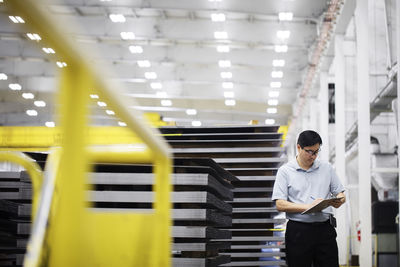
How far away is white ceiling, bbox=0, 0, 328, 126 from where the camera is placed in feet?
44.5

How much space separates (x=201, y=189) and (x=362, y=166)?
5.75 meters

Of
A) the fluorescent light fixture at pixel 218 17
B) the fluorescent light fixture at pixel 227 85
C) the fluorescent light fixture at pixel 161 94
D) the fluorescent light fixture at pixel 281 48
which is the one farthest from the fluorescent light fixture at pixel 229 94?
the fluorescent light fixture at pixel 218 17

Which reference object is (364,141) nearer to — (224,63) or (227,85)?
(224,63)

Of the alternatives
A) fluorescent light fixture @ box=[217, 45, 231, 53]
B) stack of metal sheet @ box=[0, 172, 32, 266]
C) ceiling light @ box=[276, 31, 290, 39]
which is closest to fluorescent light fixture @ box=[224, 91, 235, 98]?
fluorescent light fixture @ box=[217, 45, 231, 53]

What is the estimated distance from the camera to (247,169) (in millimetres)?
5977

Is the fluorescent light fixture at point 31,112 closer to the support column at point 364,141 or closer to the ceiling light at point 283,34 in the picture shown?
the ceiling light at point 283,34

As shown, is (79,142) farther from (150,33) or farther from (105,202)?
(150,33)

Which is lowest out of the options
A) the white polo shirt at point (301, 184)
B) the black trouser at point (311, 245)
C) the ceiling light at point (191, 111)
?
the black trouser at point (311, 245)

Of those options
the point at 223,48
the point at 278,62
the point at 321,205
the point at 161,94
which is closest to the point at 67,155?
the point at 321,205

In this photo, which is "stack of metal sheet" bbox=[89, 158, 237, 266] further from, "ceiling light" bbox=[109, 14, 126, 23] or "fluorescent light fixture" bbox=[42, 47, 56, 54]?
"ceiling light" bbox=[109, 14, 126, 23]

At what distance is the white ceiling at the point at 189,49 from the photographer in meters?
13.6

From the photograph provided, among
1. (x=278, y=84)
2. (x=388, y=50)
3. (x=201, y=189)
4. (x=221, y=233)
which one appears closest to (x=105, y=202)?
(x=201, y=189)

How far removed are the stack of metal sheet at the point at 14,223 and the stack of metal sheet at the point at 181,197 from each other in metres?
0.43

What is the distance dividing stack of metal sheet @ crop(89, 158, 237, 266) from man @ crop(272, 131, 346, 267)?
57cm
